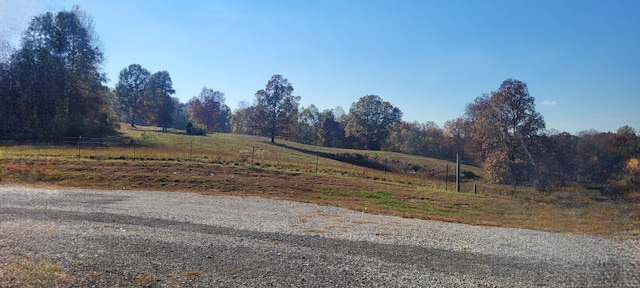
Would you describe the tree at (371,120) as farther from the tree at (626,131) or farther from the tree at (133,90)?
the tree at (626,131)

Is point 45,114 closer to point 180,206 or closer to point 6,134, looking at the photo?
point 6,134

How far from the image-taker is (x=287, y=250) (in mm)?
8500

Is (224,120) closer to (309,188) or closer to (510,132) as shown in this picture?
(510,132)

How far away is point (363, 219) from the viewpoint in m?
14.1

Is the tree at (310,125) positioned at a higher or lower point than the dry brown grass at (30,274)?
higher

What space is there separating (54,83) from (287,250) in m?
44.3

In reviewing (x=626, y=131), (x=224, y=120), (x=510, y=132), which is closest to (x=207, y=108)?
(x=224, y=120)

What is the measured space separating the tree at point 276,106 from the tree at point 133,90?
93.6 ft

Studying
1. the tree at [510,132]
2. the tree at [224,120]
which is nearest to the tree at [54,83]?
the tree at [510,132]

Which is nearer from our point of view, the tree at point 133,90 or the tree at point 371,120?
the tree at point 133,90

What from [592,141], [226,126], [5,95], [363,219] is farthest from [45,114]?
[226,126]

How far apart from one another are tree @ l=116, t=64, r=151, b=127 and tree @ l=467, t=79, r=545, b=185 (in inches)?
2578

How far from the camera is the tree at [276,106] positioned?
2438 inches

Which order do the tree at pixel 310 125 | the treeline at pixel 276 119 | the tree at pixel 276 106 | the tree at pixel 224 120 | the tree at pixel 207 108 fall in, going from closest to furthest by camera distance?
the treeline at pixel 276 119 → the tree at pixel 276 106 → the tree at pixel 310 125 → the tree at pixel 207 108 → the tree at pixel 224 120
